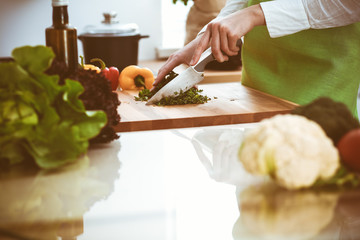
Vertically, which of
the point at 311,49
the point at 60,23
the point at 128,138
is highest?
the point at 60,23

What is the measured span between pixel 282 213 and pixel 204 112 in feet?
2.51

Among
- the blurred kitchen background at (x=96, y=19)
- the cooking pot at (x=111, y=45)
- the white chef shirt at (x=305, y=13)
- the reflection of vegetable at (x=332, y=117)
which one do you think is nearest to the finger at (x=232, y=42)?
the white chef shirt at (x=305, y=13)

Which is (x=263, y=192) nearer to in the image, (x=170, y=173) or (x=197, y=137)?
(x=170, y=173)

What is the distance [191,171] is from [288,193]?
0.17 metres

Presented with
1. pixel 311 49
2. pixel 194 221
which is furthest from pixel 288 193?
pixel 311 49

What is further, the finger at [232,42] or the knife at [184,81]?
the knife at [184,81]

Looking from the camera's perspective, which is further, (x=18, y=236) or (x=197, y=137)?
(x=197, y=137)

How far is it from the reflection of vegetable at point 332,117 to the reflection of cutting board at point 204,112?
550mm

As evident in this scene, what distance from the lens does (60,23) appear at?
38.5 inches

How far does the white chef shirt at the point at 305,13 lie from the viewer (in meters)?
1.41

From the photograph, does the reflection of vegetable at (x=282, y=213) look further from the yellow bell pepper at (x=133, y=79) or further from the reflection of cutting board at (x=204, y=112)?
the yellow bell pepper at (x=133, y=79)

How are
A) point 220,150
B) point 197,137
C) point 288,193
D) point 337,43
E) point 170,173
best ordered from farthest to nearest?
point 337,43 < point 197,137 < point 220,150 < point 170,173 < point 288,193

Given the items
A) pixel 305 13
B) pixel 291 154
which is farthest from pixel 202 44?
pixel 291 154

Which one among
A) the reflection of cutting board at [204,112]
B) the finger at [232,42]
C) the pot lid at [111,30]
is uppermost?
the finger at [232,42]
